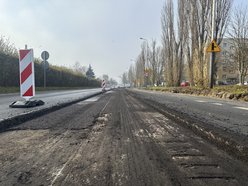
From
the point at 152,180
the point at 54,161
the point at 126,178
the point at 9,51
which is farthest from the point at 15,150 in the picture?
the point at 9,51

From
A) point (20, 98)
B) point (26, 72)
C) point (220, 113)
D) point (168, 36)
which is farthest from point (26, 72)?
point (168, 36)

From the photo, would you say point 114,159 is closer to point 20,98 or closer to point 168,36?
point 20,98

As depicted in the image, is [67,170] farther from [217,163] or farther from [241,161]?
[241,161]

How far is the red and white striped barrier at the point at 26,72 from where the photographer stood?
912 centimetres

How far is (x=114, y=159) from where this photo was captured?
137 inches

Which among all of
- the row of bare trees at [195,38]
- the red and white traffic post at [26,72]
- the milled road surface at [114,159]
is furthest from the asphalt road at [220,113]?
the row of bare trees at [195,38]

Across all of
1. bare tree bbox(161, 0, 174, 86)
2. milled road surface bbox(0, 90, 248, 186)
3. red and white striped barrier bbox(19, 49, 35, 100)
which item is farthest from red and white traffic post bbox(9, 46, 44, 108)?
bare tree bbox(161, 0, 174, 86)

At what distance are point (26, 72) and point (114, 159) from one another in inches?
273

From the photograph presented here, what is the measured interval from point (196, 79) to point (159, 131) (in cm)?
2585

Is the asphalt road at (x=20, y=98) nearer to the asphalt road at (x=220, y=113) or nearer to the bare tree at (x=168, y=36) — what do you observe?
the asphalt road at (x=220, y=113)

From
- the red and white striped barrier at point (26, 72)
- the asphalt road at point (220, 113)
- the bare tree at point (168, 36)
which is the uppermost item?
the bare tree at point (168, 36)

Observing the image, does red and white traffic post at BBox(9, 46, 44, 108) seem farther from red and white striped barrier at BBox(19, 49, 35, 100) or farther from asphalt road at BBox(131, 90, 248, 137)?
asphalt road at BBox(131, 90, 248, 137)

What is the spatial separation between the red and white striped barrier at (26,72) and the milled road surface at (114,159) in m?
4.04

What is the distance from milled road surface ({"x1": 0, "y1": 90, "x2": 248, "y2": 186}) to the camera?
2.74m
